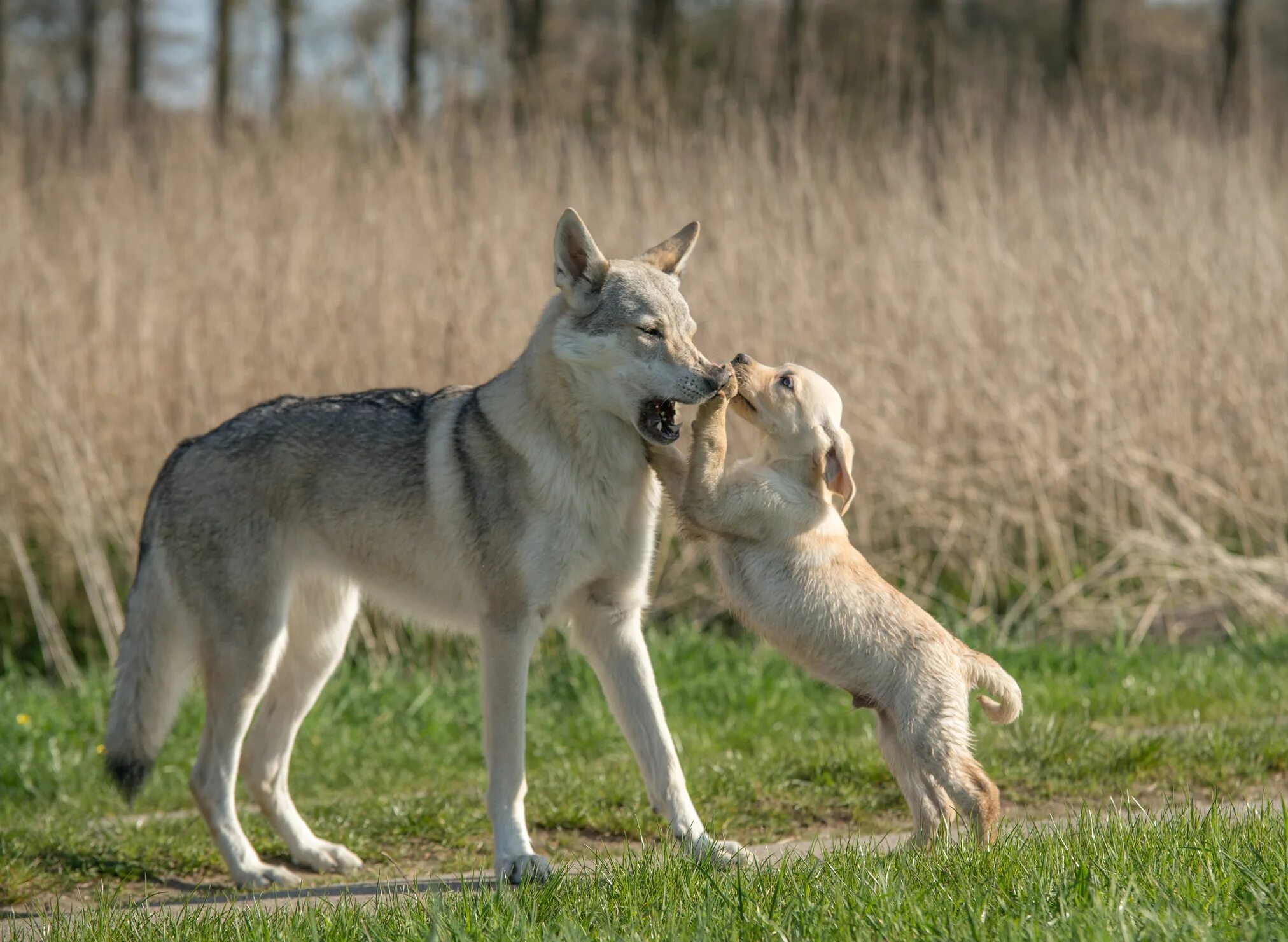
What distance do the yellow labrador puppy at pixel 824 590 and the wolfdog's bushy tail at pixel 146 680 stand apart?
81.1 inches

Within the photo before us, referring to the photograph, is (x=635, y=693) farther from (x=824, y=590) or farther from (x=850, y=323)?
(x=850, y=323)

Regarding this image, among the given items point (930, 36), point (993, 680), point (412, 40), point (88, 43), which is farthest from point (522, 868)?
point (88, 43)

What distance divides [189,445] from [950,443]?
5194 millimetres

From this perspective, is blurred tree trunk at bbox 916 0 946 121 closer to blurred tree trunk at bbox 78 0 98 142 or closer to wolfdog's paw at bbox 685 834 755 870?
wolfdog's paw at bbox 685 834 755 870

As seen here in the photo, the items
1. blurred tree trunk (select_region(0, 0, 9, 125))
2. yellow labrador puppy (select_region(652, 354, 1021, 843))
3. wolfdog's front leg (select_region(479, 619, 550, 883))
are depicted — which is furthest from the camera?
blurred tree trunk (select_region(0, 0, 9, 125))

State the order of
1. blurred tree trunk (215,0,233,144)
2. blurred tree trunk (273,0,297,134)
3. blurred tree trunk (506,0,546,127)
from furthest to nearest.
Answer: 1. blurred tree trunk (273,0,297,134)
2. blurred tree trunk (215,0,233,144)
3. blurred tree trunk (506,0,546,127)

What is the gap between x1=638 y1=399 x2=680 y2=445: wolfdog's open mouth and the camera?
4.77 meters

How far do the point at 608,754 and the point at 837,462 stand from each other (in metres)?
2.64

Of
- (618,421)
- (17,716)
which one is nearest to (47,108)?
(17,716)

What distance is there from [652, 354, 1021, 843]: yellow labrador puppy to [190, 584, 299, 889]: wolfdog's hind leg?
165 cm

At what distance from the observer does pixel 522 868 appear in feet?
15.4

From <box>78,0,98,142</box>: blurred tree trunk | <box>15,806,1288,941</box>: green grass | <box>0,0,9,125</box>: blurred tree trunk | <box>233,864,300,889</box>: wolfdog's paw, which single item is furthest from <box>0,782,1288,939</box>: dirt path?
<box>78,0,98,142</box>: blurred tree trunk

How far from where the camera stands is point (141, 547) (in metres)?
5.64

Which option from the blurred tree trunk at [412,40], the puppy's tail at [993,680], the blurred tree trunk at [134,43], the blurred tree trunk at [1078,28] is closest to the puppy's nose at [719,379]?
the puppy's tail at [993,680]
